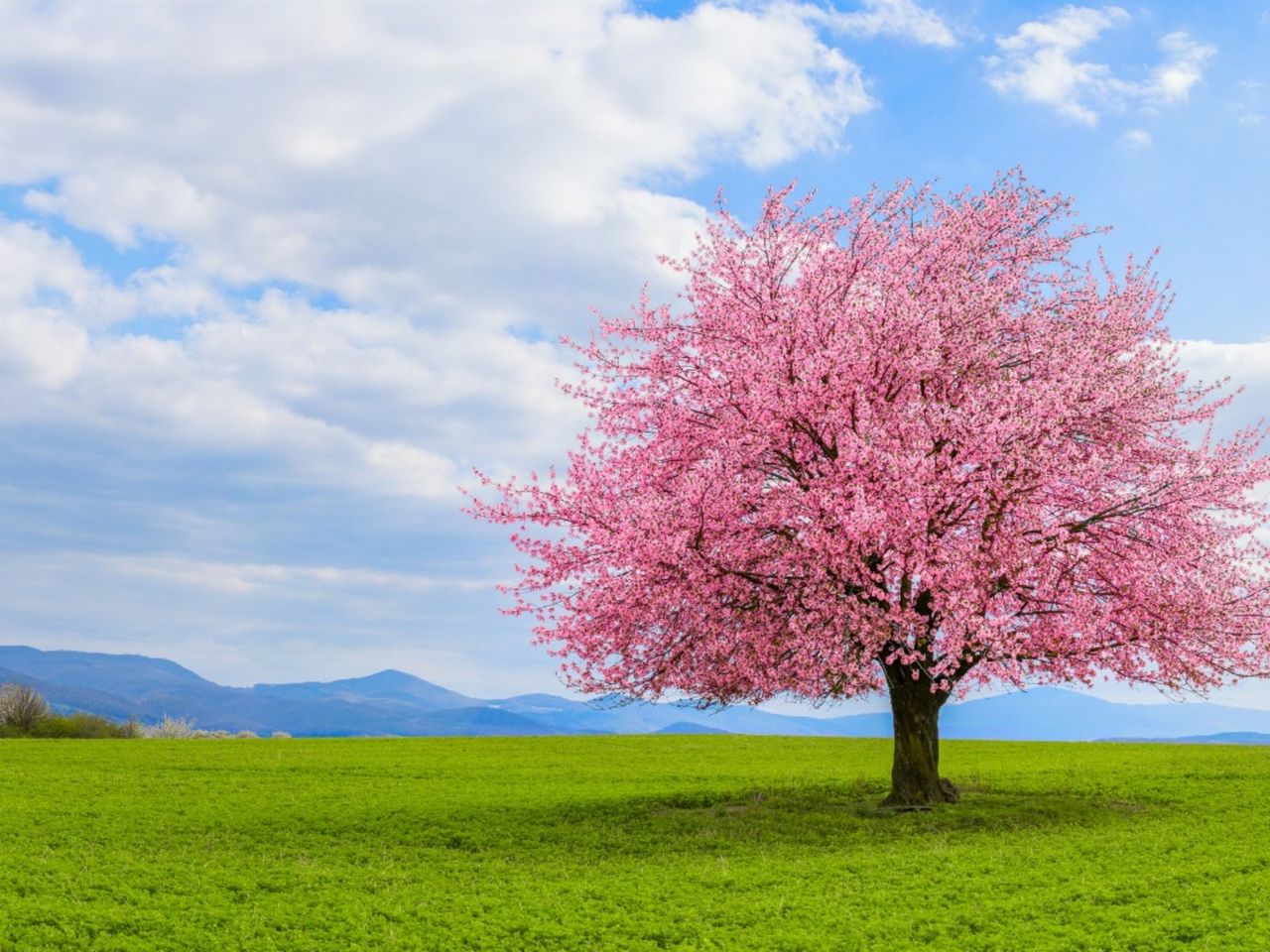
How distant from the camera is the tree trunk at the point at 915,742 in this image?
2708 centimetres

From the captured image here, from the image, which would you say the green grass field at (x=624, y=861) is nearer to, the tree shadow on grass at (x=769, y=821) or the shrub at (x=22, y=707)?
the tree shadow on grass at (x=769, y=821)

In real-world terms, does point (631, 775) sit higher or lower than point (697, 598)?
lower

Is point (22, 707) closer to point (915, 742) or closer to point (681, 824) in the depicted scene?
point (681, 824)

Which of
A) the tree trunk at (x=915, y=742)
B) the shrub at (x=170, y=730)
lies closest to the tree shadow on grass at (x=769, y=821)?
the tree trunk at (x=915, y=742)

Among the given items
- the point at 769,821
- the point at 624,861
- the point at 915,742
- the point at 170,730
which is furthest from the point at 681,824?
the point at 170,730

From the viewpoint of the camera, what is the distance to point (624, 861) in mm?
21672

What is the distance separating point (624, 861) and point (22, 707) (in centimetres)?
6192

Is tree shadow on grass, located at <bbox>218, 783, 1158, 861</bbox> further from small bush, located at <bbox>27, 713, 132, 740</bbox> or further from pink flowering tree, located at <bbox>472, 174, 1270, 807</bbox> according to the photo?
small bush, located at <bbox>27, 713, 132, 740</bbox>

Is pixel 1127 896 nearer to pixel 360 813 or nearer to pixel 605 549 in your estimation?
pixel 605 549

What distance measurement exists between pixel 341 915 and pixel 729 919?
6.03 m

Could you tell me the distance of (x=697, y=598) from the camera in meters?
24.2

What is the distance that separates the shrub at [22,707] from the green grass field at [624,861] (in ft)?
108

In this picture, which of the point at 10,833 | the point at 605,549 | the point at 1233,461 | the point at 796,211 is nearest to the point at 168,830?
the point at 10,833

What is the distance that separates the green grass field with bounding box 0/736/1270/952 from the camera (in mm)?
16016
